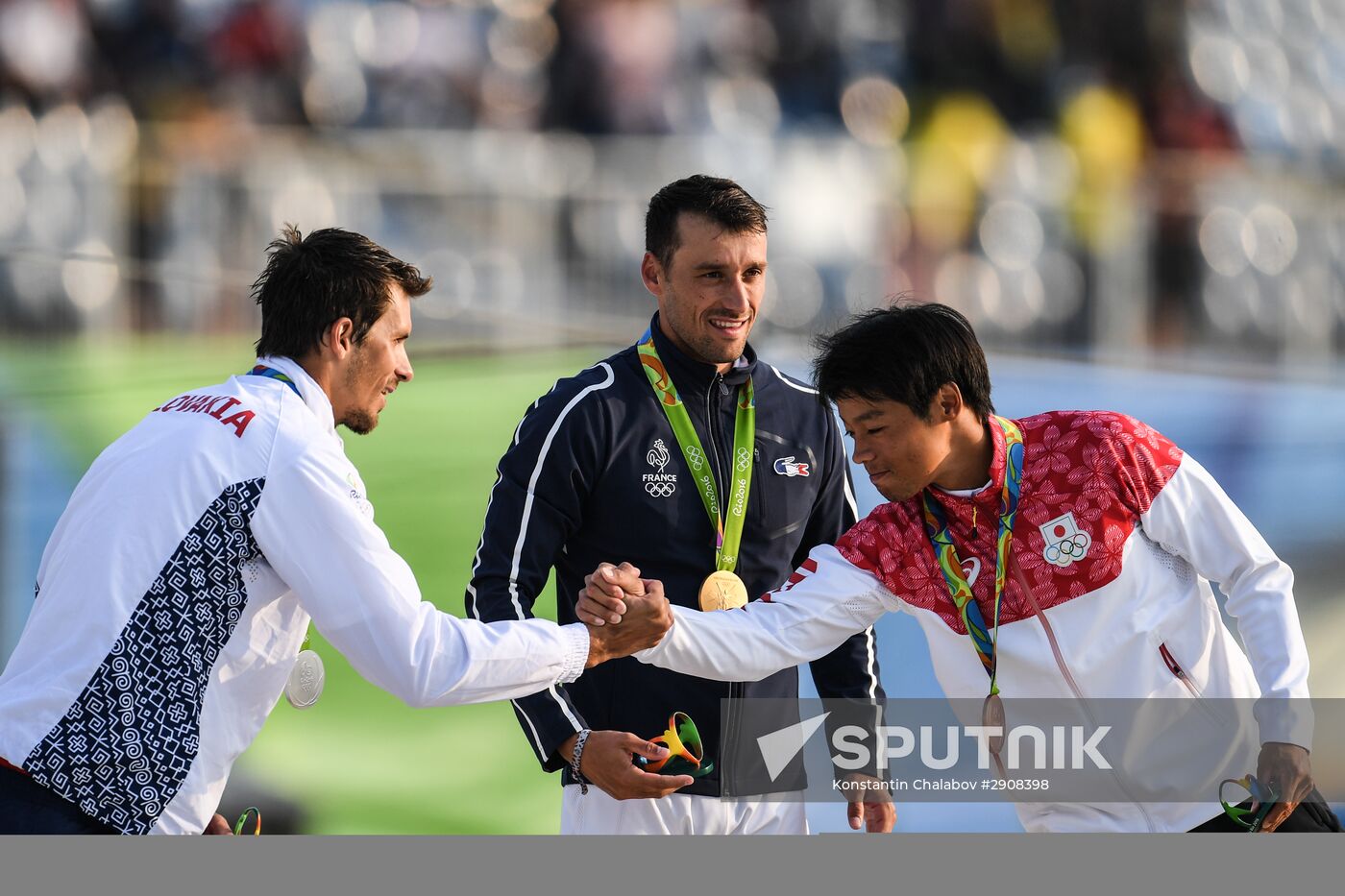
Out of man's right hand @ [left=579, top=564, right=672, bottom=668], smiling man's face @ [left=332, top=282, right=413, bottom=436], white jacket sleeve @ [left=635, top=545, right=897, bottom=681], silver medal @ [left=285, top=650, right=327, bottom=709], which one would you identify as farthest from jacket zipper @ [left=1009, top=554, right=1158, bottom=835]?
silver medal @ [left=285, top=650, right=327, bottom=709]

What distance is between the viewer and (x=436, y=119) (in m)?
8.40

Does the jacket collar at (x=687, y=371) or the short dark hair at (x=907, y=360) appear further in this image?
the jacket collar at (x=687, y=371)

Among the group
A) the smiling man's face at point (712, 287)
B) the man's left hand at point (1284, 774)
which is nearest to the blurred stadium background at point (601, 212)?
the smiling man's face at point (712, 287)

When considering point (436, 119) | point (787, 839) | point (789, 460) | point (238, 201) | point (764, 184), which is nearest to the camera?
point (787, 839)

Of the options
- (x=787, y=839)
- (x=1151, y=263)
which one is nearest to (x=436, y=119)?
(x=1151, y=263)

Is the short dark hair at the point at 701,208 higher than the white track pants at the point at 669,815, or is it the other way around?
the short dark hair at the point at 701,208

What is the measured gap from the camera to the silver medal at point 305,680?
3.15 m

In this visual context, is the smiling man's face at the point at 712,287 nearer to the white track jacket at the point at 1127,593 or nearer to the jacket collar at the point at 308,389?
the white track jacket at the point at 1127,593

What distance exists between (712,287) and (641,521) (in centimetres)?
58

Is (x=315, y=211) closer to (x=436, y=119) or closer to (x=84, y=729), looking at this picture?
(x=436, y=119)

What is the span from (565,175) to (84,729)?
17.0ft

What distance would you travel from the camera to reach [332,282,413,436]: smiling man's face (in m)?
3.02

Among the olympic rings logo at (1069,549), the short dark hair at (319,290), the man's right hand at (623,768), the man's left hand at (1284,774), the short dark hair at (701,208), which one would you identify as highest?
the short dark hair at (701,208)

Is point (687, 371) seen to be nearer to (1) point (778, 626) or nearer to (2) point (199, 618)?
(1) point (778, 626)
